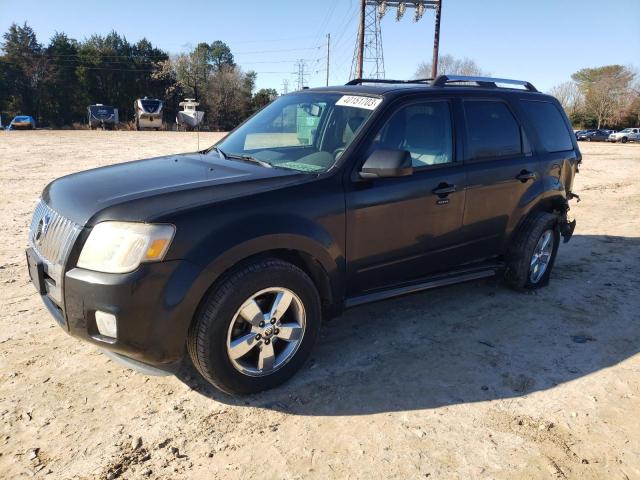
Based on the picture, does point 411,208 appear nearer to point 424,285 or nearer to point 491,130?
point 424,285

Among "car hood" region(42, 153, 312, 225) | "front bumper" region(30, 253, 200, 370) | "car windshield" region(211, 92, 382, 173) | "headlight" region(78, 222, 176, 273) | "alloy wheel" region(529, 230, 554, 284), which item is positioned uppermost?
"car windshield" region(211, 92, 382, 173)

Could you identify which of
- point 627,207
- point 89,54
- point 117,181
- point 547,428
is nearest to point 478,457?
point 547,428

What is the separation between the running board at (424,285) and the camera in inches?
140

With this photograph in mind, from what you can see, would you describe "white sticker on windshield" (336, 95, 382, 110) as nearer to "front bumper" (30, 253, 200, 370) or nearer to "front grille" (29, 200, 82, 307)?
"front bumper" (30, 253, 200, 370)

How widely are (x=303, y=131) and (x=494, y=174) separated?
1708 mm

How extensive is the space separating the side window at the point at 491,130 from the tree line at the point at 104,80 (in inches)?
2125

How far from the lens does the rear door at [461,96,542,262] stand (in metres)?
4.18

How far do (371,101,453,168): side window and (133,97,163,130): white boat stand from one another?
154ft

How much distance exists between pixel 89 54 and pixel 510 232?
2659 inches

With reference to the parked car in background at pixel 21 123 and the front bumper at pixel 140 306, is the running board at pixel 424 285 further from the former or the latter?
the parked car in background at pixel 21 123

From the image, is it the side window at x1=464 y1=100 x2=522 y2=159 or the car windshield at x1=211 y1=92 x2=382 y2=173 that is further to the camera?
the side window at x1=464 y1=100 x2=522 y2=159

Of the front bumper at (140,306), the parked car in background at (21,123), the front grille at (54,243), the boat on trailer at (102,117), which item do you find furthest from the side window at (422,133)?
the boat on trailer at (102,117)

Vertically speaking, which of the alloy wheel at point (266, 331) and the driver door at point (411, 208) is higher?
the driver door at point (411, 208)

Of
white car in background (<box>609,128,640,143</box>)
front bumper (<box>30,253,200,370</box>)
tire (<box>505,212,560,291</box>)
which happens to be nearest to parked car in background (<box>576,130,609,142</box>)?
white car in background (<box>609,128,640,143</box>)
